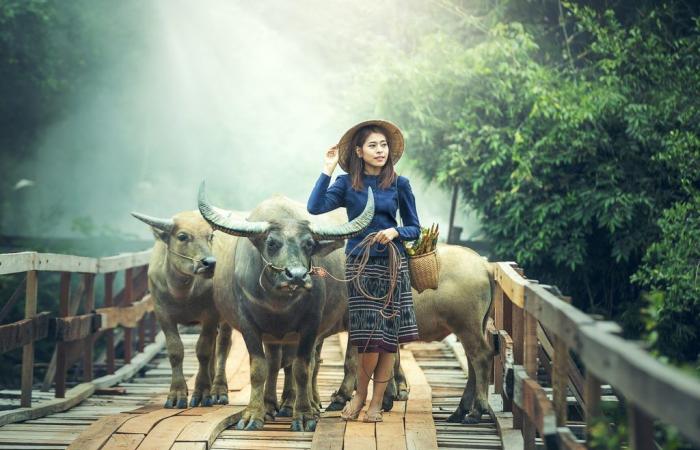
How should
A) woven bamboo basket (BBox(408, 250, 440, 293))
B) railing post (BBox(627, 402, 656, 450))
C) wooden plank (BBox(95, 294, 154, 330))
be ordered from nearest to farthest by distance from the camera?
railing post (BBox(627, 402, 656, 450))
woven bamboo basket (BBox(408, 250, 440, 293))
wooden plank (BBox(95, 294, 154, 330))

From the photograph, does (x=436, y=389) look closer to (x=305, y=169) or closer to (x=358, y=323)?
(x=358, y=323)

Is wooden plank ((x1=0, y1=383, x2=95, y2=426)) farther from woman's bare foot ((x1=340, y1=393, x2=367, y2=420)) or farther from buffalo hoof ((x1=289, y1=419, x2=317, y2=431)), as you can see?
woman's bare foot ((x1=340, y1=393, x2=367, y2=420))

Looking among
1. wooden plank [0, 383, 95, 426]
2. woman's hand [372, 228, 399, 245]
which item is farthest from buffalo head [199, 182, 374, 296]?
wooden plank [0, 383, 95, 426]

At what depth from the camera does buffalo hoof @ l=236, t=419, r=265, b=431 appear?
5.70m

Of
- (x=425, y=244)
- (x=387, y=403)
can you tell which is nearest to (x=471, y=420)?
(x=387, y=403)

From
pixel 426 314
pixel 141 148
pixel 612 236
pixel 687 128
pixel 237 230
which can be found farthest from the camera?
pixel 141 148

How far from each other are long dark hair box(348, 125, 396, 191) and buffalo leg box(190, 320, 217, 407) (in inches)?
81.3

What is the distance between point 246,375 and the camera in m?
8.29

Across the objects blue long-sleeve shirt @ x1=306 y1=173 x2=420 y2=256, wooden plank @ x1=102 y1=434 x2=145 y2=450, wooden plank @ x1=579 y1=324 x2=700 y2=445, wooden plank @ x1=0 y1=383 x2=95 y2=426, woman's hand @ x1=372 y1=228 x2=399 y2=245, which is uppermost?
blue long-sleeve shirt @ x1=306 y1=173 x2=420 y2=256

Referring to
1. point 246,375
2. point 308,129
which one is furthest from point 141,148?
point 246,375

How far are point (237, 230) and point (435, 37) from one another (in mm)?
9686

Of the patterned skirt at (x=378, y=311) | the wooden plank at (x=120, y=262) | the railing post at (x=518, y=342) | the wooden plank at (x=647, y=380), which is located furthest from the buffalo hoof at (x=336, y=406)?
the wooden plank at (x=647, y=380)

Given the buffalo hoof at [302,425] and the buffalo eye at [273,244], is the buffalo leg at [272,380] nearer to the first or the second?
the buffalo hoof at [302,425]

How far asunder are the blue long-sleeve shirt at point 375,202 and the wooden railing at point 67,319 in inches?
83.5
